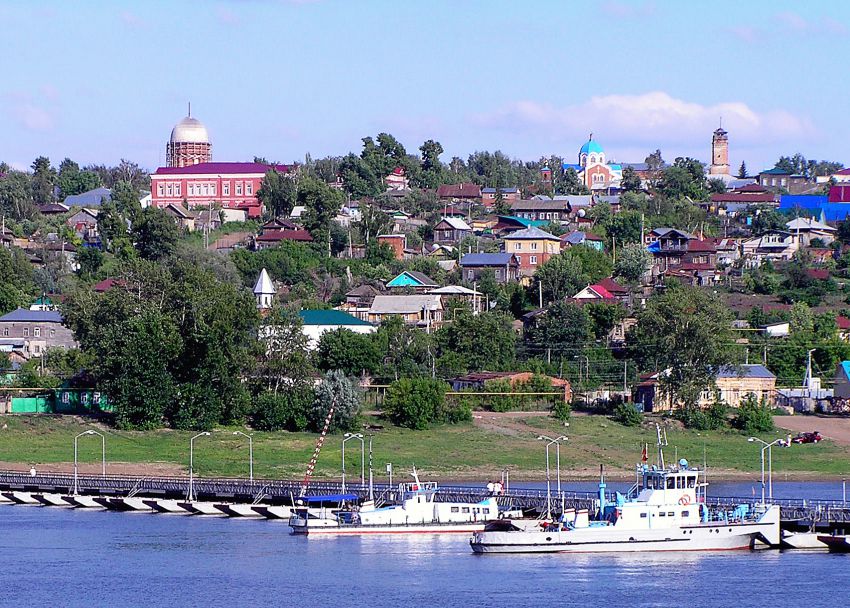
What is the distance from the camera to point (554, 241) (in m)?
183

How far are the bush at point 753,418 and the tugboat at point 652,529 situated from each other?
4719 centimetres

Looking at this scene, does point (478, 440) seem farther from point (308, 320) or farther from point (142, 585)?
point (142, 585)

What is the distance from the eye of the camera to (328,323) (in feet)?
492

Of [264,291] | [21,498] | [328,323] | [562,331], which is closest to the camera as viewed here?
[21,498]

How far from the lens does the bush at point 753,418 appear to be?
12888 cm

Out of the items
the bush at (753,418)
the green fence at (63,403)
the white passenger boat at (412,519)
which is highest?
the green fence at (63,403)

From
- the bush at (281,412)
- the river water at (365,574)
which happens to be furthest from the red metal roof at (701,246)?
the river water at (365,574)

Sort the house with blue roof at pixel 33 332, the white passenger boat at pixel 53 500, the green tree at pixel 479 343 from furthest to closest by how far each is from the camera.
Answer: the house with blue roof at pixel 33 332
the green tree at pixel 479 343
the white passenger boat at pixel 53 500

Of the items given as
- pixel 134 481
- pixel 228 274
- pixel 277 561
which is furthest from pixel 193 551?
pixel 228 274

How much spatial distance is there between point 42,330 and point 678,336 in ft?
A: 188

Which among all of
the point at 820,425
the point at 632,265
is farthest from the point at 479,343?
the point at 632,265

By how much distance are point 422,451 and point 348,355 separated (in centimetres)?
1966

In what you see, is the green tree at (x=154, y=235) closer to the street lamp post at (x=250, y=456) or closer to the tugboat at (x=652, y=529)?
the street lamp post at (x=250, y=456)

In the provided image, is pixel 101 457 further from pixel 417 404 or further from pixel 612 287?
pixel 612 287
